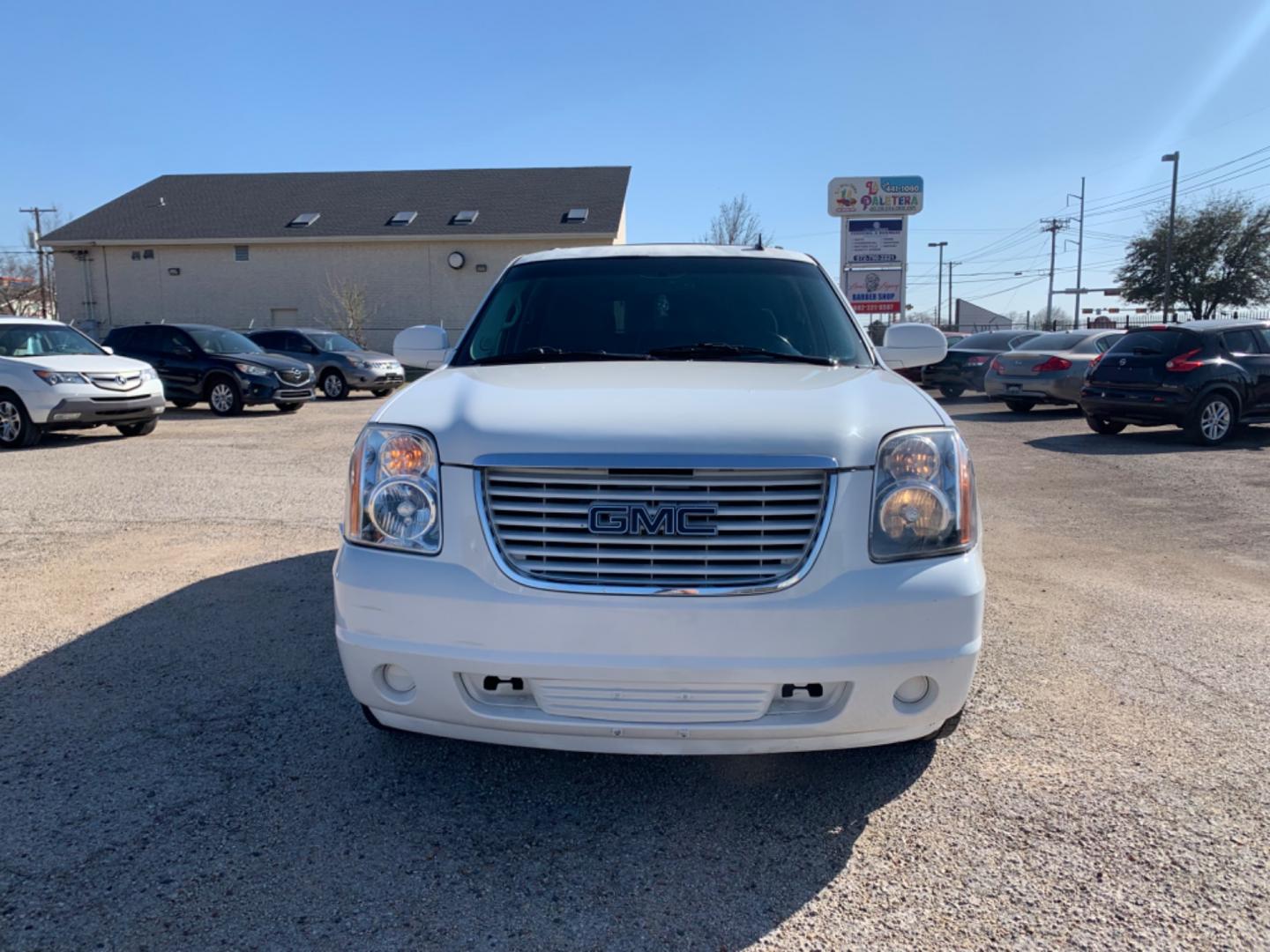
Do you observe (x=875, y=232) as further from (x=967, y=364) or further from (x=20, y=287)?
(x=20, y=287)

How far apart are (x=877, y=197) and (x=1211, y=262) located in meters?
34.2

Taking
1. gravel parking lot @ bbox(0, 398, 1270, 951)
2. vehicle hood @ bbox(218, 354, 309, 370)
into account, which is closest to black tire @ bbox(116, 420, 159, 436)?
vehicle hood @ bbox(218, 354, 309, 370)

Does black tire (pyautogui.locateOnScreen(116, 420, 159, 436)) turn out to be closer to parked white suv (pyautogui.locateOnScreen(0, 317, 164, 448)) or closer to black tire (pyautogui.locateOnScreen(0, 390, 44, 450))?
parked white suv (pyautogui.locateOnScreen(0, 317, 164, 448))

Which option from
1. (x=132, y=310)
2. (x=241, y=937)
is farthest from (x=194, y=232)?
(x=241, y=937)

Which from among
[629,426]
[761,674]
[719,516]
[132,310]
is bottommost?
[761,674]

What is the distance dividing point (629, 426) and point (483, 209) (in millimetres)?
32480

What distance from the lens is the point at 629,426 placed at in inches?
98.6

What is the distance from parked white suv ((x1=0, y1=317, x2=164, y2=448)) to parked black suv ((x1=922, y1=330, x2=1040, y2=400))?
13.9 metres

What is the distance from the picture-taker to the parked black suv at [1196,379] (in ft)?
36.2

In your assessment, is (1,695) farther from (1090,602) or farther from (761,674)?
(1090,602)

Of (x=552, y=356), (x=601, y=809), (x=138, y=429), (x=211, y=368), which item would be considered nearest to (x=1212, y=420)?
(x=552, y=356)

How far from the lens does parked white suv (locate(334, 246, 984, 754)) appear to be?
2371mm

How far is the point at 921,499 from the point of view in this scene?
99.3 inches

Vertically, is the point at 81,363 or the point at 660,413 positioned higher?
the point at 81,363
